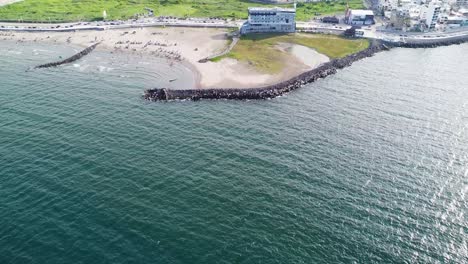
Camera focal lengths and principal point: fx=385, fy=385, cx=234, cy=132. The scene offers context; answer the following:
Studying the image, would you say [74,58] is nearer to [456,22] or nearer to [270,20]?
[270,20]

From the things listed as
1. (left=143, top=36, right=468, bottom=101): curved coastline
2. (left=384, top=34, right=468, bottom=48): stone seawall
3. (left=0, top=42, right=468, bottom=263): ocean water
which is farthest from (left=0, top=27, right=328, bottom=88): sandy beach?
(left=384, top=34, right=468, bottom=48): stone seawall

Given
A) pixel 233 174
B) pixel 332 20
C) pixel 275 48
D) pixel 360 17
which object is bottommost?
pixel 233 174

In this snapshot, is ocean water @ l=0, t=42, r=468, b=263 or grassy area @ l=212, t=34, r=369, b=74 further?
grassy area @ l=212, t=34, r=369, b=74

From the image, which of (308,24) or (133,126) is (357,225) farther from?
(308,24)

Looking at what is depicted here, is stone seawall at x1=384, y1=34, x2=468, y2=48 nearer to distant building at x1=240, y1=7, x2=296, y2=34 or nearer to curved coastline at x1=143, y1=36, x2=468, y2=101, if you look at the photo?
distant building at x1=240, y1=7, x2=296, y2=34

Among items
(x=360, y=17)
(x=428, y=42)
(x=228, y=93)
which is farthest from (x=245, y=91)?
(x=428, y=42)

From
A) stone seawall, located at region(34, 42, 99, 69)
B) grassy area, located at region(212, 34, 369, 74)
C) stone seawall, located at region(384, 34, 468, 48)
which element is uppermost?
stone seawall, located at region(34, 42, 99, 69)

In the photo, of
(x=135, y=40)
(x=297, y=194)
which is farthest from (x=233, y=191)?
(x=135, y=40)
